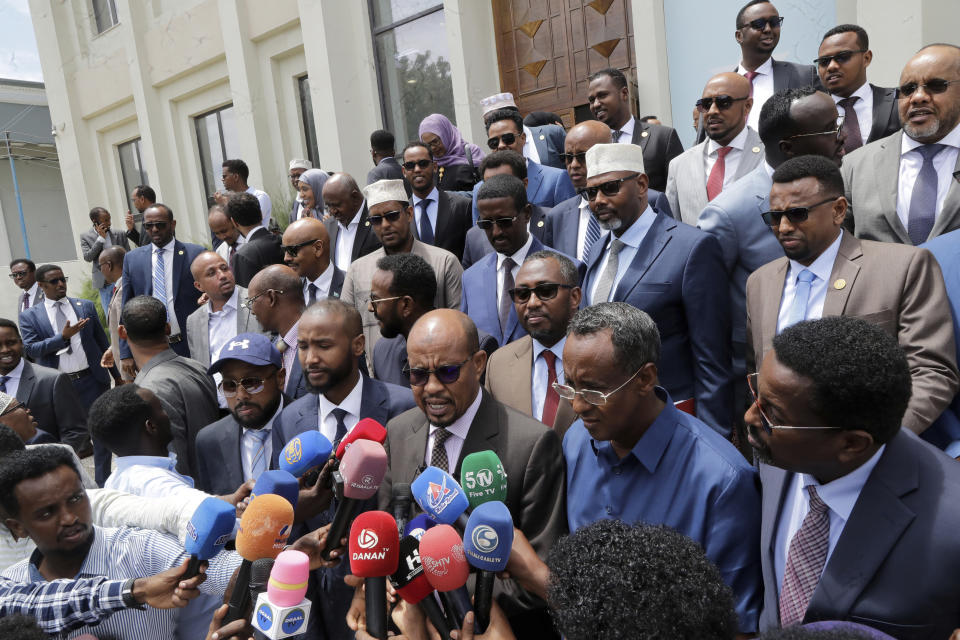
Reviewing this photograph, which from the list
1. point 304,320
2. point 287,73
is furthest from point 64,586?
point 287,73

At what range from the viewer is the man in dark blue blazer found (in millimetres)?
7516

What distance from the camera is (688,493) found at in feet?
7.80

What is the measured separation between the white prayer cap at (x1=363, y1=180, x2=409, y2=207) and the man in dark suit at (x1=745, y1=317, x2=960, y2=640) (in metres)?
3.52

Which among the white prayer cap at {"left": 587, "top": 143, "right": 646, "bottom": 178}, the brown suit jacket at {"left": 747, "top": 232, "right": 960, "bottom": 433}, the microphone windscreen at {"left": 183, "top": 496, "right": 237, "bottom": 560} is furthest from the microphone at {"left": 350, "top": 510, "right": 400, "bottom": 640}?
the white prayer cap at {"left": 587, "top": 143, "right": 646, "bottom": 178}

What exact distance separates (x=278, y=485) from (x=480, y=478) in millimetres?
652

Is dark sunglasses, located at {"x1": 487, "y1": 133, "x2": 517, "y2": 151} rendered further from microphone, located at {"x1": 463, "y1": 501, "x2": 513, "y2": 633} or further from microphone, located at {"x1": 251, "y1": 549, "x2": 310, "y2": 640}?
microphone, located at {"x1": 251, "y1": 549, "x2": 310, "y2": 640}

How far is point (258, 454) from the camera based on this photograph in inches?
145

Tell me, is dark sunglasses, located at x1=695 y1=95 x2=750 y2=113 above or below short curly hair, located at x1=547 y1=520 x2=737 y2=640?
above

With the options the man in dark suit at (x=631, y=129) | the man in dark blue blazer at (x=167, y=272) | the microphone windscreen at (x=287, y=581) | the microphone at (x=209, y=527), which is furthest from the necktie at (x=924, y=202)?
the man in dark blue blazer at (x=167, y=272)

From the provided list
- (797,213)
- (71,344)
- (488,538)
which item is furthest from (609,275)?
(71,344)

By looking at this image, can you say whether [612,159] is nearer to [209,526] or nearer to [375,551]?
[375,551]

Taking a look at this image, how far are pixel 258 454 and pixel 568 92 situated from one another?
8.20m

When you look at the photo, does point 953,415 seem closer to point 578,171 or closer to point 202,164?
point 578,171

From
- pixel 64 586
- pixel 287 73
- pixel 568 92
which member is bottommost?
pixel 64 586
